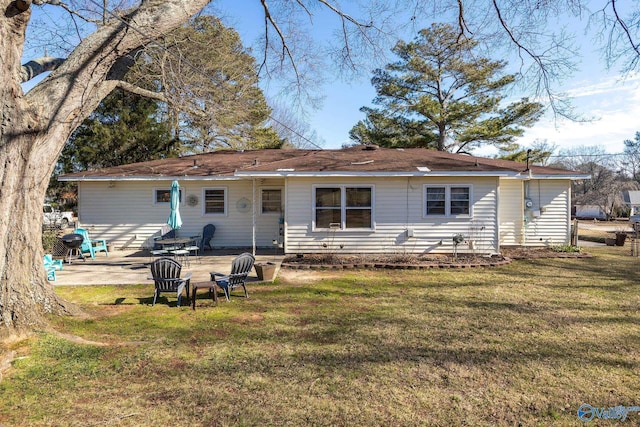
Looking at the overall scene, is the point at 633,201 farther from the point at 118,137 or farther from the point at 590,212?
the point at 118,137

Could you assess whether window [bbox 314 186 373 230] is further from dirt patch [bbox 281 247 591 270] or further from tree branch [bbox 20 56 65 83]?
tree branch [bbox 20 56 65 83]

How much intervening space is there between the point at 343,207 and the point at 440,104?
14466 mm

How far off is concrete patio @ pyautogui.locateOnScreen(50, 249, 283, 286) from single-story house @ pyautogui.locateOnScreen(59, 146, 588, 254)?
3.11ft

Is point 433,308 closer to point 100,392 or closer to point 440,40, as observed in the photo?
point 100,392

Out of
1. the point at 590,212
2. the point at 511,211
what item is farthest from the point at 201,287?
the point at 590,212

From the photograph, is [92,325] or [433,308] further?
[433,308]

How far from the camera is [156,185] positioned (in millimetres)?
12484

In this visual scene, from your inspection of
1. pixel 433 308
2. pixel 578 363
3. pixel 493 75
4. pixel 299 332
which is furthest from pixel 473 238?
pixel 493 75

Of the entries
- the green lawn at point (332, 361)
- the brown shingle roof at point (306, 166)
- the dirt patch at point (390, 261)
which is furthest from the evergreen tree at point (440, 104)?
the green lawn at point (332, 361)

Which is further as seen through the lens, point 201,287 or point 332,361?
point 201,287

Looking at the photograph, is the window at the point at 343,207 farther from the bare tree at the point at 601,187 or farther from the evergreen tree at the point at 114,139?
the bare tree at the point at 601,187

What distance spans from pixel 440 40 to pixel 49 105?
22875mm

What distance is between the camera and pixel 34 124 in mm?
4090

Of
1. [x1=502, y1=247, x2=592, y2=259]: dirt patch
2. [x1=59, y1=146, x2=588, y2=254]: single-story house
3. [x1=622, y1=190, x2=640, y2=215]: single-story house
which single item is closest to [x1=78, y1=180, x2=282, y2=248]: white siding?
[x1=59, y1=146, x2=588, y2=254]: single-story house
